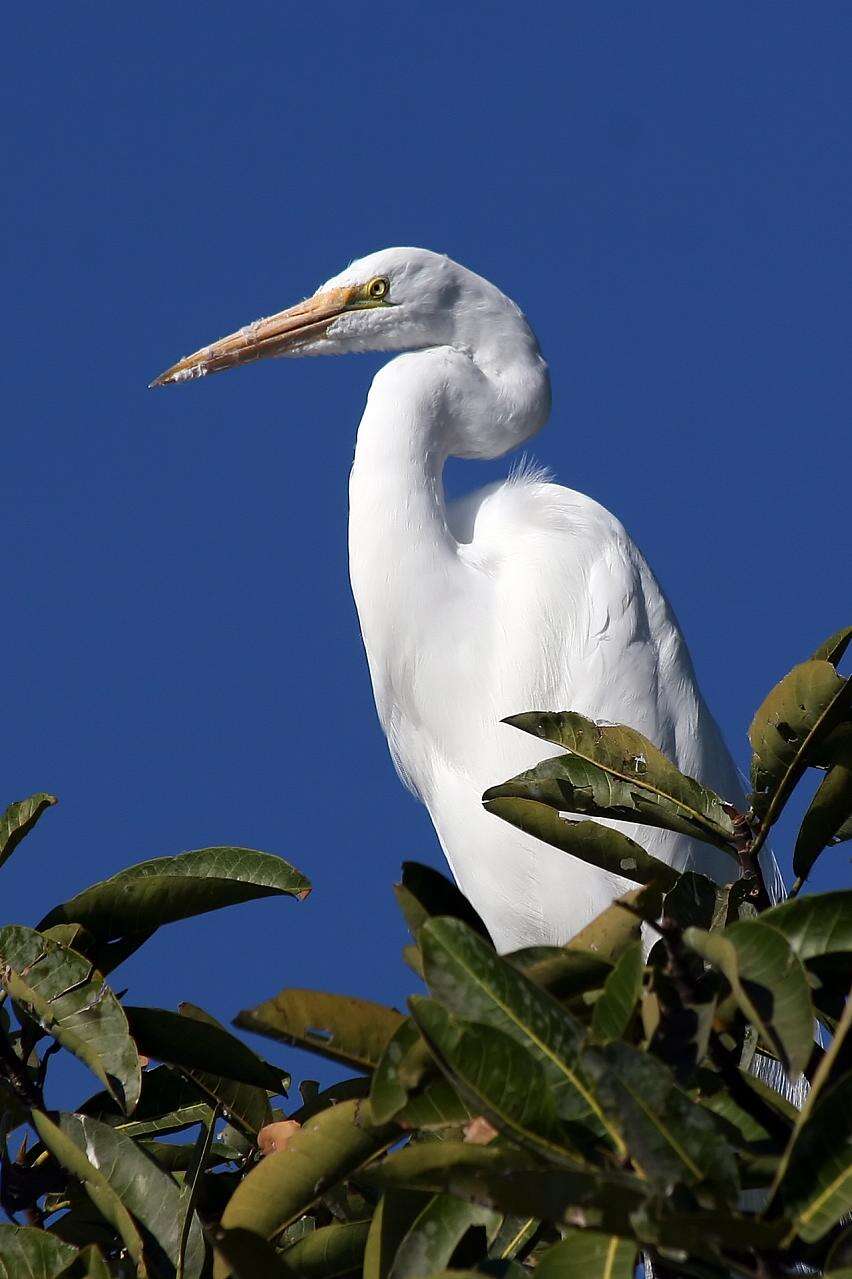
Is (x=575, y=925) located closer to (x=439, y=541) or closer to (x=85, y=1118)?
(x=439, y=541)

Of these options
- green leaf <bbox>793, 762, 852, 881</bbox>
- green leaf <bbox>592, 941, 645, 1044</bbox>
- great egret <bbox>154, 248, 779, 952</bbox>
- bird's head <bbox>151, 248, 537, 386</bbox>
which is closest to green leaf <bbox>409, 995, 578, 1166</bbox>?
green leaf <bbox>592, 941, 645, 1044</bbox>

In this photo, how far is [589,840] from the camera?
1.96 m

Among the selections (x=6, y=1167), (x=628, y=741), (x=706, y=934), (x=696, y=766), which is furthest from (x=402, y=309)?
(x=706, y=934)

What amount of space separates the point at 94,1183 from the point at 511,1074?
2.14 ft

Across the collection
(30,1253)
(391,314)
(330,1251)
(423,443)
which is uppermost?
(391,314)

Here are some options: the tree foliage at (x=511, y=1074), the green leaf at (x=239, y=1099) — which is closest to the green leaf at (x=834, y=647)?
the tree foliage at (x=511, y=1074)

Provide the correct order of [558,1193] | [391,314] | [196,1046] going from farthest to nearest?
[391,314] < [196,1046] < [558,1193]

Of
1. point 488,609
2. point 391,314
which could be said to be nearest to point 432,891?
point 488,609

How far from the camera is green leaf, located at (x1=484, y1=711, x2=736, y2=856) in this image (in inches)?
73.7

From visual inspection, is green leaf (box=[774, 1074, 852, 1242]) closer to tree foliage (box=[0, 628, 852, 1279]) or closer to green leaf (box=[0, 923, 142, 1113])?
tree foliage (box=[0, 628, 852, 1279])

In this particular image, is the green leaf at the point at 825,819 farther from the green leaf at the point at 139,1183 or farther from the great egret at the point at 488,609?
the great egret at the point at 488,609

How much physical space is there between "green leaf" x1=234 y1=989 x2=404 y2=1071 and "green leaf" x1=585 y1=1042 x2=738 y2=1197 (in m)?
0.35

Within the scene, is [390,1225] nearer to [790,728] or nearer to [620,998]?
[620,998]

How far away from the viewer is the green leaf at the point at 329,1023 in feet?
4.56
